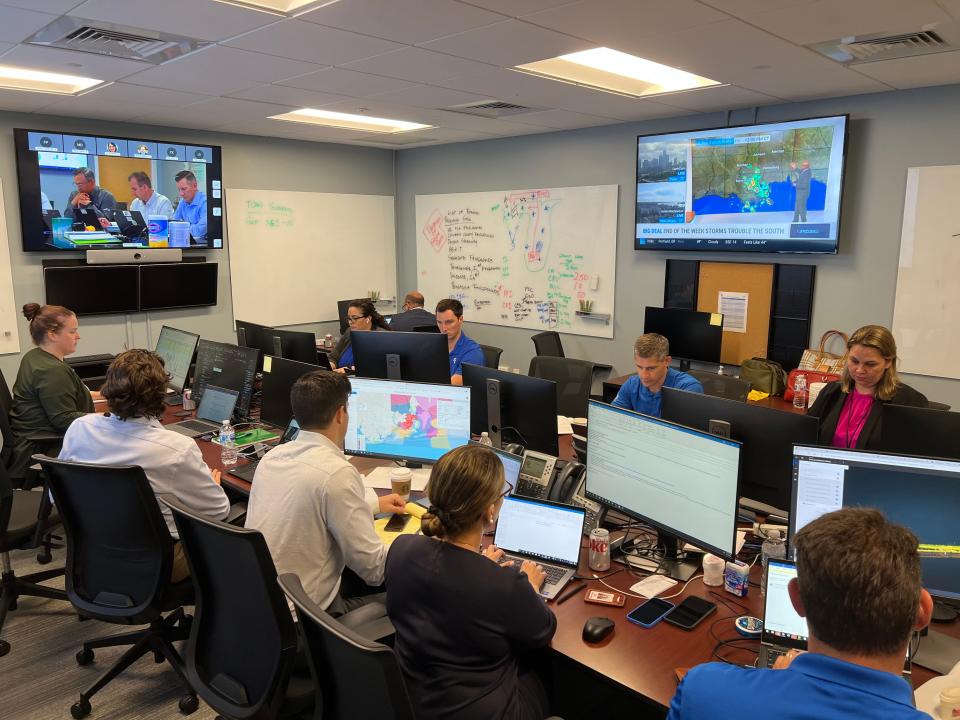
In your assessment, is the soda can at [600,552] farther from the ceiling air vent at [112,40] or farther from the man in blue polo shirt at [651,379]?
the ceiling air vent at [112,40]

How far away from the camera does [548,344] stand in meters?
5.75

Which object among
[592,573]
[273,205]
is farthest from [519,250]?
[592,573]

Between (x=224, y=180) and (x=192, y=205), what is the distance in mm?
415

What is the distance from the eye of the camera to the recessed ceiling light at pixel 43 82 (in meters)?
4.28

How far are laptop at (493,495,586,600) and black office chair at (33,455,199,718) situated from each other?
1.20 m

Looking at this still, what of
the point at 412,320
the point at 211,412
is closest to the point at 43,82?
the point at 211,412

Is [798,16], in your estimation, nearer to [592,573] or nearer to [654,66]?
[654,66]

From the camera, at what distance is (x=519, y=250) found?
254 inches

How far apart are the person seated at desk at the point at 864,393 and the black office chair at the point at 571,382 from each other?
1.28 meters

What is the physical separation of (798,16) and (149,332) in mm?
5306

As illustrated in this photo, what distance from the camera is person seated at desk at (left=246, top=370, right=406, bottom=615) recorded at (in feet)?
→ 6.72

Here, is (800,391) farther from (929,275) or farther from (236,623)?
(236,623)

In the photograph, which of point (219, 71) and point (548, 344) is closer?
point (219, 71)

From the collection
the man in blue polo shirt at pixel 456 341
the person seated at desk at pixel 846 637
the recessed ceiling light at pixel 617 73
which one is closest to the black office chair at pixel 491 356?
the man in blue polo shirt at pixel 456 341
